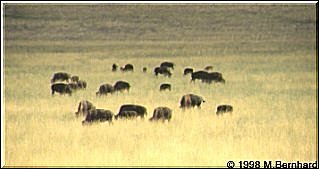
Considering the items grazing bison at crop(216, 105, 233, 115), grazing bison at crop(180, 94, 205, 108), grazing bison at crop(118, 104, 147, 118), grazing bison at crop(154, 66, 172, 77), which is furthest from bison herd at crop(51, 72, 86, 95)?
grazing bison at crop(216, 105, 233, 115)

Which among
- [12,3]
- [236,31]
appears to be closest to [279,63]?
[236,31]

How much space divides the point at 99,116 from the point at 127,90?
391 millimetres

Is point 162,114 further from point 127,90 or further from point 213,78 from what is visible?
point 213,78

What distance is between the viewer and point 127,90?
159 inches

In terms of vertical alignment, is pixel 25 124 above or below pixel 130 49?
below

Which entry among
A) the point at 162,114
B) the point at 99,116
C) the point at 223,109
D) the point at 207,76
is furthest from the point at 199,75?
the point at 99,116

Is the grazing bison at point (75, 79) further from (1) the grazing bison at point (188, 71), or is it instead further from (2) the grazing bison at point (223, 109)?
(2) the grazing bison at point (223, 109)

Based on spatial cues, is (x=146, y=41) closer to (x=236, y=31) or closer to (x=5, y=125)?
(x=236, y=31)

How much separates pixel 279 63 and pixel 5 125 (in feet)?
7.12

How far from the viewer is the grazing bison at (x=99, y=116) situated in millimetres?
3744

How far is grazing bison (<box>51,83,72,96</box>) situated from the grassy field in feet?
0.17

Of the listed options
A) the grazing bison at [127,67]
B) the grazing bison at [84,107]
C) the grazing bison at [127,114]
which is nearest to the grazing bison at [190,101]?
the grazing bison at [127,114]

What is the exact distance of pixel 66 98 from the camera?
3.97m

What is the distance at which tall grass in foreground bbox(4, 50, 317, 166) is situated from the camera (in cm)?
356
